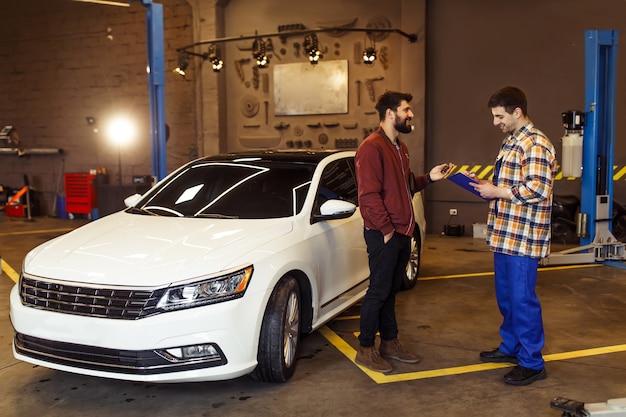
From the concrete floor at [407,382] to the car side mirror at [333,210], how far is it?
1.01 metres

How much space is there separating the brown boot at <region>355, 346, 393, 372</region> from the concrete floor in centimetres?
5

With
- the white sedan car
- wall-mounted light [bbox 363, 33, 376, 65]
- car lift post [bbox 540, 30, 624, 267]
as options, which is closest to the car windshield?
the white sedan car

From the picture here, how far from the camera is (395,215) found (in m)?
3.80

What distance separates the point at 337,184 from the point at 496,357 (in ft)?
5.90

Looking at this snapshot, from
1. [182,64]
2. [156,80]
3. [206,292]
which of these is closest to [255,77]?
[182,64]

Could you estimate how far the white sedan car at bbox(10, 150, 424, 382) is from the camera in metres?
3.24

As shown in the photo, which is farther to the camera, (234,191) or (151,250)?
(234,191)

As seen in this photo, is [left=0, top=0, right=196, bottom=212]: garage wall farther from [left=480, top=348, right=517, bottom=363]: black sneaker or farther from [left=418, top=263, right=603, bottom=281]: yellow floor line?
[left=480, top=348, right=517, bottom=363]: black sneaker

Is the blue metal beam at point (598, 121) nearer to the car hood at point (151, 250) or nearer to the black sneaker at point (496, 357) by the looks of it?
the black sneaker at point (496, 357)

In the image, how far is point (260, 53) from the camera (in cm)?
1076

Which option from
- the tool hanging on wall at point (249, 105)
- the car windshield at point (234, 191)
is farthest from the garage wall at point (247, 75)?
the car windshield at point (234, 191)

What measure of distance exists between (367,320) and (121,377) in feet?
5.20

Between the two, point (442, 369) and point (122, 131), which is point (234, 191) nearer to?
point (442, 369)

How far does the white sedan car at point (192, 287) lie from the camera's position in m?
3.24
